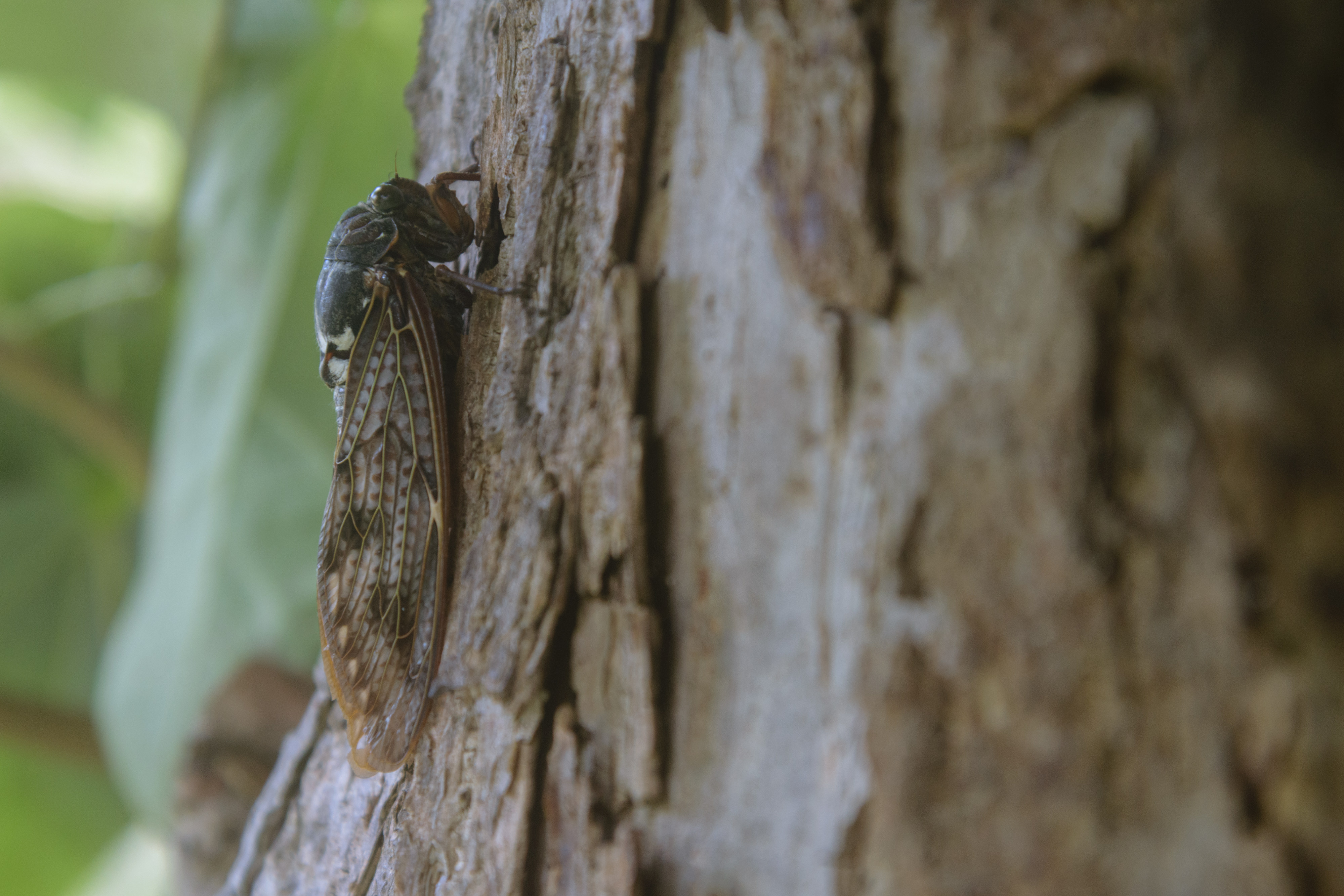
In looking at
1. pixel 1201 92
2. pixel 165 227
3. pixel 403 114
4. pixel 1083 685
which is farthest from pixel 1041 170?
pixel 165 227

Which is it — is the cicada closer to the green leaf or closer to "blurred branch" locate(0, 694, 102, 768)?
the green leaf

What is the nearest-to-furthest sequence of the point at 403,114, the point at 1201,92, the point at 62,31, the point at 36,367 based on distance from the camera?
the point at 1201,92, the point at 403,114, the point at 62,31, the point at 36,367

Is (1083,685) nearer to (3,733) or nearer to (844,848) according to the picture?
(844,848)

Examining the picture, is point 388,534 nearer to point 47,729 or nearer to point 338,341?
point 338,341

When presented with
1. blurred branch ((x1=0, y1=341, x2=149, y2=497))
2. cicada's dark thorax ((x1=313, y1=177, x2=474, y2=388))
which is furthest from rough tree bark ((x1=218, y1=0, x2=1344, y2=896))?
blurred branch ((x1=0, y1=341, x2=149, y2=497))

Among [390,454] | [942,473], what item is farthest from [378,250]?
[942,473]

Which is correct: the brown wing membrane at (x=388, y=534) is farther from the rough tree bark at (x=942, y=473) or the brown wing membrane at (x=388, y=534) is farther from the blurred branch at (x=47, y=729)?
the blurred branch at (x=47, y=729)
